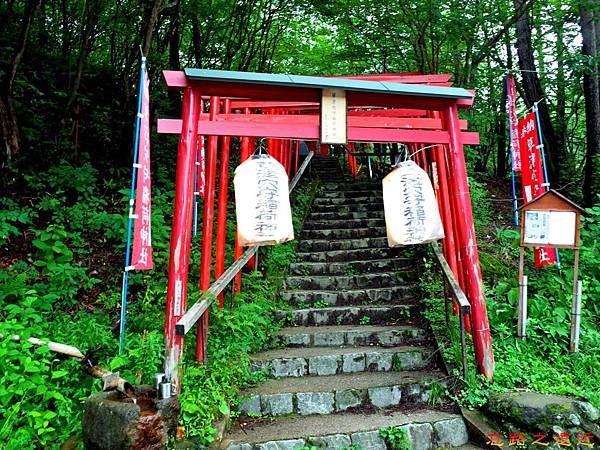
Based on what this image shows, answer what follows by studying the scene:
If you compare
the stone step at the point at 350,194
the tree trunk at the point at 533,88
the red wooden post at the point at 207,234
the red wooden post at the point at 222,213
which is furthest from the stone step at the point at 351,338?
the tree trunk at the point at 533,88

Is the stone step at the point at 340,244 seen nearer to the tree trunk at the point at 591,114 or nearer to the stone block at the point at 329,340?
the stone block at the point at 329,340

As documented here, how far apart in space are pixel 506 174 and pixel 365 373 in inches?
629

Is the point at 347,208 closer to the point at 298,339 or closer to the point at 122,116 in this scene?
the point at 298,339

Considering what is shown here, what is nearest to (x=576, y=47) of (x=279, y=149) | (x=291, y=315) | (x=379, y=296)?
(x=279, y=149)

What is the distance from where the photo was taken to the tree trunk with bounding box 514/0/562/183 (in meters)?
11.2

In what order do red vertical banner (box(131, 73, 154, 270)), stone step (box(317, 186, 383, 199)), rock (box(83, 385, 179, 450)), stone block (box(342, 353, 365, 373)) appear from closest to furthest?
rock (box(83, 385, 179, 450)), red vertical banner (box(131, 73, 154, 270)), stone block (box(342, 353, 365, 373)), stone step (box(317, 186, 383, 199))

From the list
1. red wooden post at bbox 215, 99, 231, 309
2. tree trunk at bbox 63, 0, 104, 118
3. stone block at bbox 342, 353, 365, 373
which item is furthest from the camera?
tree trunk at bbox 63, 0, 104, 118

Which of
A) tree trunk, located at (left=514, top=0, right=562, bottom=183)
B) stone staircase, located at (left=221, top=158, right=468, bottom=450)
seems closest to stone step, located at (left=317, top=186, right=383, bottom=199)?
stone staircase, located at (left=221, top=158, right=468, bottom=450)

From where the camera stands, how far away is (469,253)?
16.3 feet

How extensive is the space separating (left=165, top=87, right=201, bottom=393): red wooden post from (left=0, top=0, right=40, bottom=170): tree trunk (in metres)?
5.07

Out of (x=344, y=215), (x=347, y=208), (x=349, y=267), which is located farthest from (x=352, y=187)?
(x=349, y=267)

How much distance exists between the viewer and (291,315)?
6.26 m

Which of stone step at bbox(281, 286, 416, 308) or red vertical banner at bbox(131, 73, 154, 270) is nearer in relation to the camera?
red vertical banner at bbox(131, 73, 154, 270)

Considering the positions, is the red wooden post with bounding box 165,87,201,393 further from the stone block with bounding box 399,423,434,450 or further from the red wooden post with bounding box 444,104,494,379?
the red wooden post with bounding box 444,104,494,379
